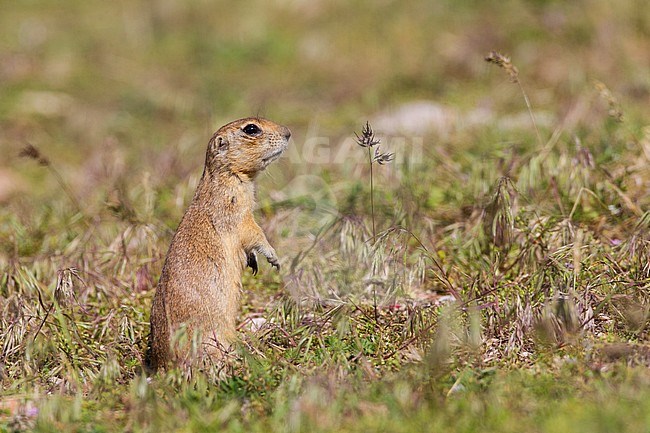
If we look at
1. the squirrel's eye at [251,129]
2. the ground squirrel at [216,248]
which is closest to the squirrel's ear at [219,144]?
the ground squirrel at [216,248]

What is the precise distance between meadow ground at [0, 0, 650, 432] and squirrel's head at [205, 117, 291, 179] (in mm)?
746

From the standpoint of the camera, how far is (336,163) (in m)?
7.00

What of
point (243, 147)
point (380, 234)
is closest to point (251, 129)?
point (243, 147)

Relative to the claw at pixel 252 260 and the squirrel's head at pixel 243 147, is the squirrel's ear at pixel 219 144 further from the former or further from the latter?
the claw at pixel 252 260

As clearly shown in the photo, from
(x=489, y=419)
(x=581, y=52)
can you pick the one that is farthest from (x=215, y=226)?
(x=581, y=52)

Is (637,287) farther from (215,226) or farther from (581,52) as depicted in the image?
(581,52)

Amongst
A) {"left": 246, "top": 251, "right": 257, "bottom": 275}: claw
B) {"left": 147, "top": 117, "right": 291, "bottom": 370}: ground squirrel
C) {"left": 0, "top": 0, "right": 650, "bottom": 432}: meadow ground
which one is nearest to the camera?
{"left": 0, "top": 0, "right": 650, "bottom": 432}: meadow ground

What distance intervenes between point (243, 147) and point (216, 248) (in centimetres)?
60

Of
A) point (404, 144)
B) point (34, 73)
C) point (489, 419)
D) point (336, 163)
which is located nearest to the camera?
→ point (489, 419)

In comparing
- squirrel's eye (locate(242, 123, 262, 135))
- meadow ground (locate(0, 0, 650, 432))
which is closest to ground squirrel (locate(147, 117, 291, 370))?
squirrel's eye (locate(242, 123, 262, 135))

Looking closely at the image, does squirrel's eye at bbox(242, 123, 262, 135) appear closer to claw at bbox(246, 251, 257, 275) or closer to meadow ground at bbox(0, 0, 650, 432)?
claw at bbox(246, 251, 257, 275)

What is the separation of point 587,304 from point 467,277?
32.1 inches

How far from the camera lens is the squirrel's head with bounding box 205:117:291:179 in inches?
183

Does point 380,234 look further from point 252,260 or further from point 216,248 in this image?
point 216,248
